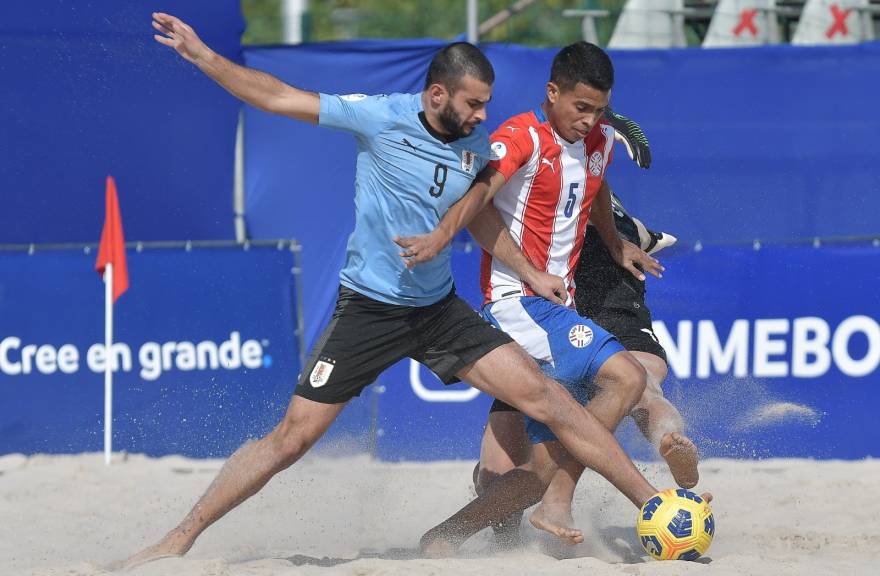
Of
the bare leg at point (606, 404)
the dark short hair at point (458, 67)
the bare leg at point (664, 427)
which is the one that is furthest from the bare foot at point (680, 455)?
the dark short hair at point (458, 67)

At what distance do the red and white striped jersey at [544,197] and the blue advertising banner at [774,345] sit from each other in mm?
2163

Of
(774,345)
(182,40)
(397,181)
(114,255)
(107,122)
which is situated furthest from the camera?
(107,122)

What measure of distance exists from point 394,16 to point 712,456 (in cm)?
413

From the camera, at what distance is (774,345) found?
24.3ft

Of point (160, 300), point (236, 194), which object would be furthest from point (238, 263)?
point (236, 194)

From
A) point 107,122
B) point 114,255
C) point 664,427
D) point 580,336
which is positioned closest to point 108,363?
point 114,255

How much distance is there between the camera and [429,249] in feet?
15.4

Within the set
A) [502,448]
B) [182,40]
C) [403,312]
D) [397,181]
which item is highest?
[182,40]

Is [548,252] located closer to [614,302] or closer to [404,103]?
[614,302]

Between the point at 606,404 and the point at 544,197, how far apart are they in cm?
91

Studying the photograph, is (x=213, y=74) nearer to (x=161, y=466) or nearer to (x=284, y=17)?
(x=161, y=466)

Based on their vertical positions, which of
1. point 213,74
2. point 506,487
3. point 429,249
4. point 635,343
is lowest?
point 506,487

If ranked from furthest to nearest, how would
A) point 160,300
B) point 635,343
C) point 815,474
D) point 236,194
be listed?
point 236,194, point 160,300, point 815,474, point 635,343

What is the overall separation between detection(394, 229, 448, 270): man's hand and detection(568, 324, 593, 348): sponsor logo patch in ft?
2.50
